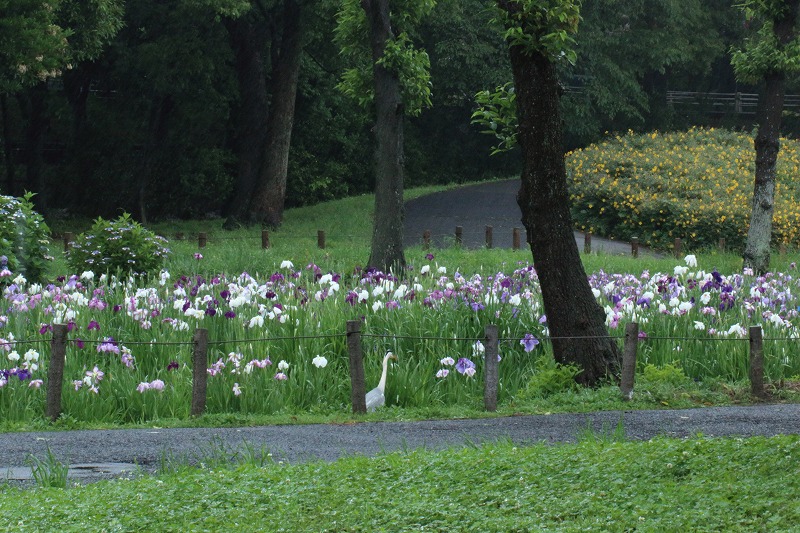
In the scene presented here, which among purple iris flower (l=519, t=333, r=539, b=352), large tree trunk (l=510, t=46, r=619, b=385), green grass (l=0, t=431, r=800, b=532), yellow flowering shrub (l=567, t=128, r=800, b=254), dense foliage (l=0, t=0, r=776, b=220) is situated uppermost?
dense foliage (l=0, t=0, r=776, b=220)

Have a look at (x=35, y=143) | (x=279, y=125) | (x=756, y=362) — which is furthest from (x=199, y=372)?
(x=35, y=143)

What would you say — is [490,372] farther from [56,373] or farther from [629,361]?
[56,373]

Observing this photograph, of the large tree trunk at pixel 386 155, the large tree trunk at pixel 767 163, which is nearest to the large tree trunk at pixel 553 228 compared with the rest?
the large tree trunk at pixel 386 155

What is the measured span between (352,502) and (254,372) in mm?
4974

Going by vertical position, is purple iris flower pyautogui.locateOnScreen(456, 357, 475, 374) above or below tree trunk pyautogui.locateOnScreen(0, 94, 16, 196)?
below

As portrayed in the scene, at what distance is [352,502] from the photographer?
7227 millimetres

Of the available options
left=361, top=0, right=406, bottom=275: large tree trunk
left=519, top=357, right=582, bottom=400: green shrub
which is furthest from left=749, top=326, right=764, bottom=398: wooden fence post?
left=361, top=0, right=406, bottom=275: large tree trunk

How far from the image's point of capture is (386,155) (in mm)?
19438

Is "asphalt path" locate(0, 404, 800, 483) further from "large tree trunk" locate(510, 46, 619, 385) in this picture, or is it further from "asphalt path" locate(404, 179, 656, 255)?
"asphalt path" locate(404, 179, 656, 255)

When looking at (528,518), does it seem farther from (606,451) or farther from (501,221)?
(501,221)

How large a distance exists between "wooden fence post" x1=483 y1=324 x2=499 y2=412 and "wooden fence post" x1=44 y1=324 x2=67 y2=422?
416 cm

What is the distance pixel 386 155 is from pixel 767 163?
22.1ft

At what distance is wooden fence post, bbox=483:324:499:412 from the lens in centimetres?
1153

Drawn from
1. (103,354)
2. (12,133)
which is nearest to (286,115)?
(12,133)
